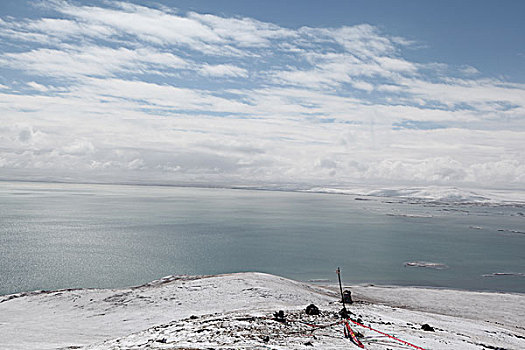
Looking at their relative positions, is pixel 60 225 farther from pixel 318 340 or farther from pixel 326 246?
pixel 318 340

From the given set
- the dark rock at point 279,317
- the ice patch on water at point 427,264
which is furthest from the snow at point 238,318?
the ice patch on water at point 427,264

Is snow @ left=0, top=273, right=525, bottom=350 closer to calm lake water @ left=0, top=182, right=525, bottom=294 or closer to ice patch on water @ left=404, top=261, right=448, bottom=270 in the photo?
calm lake water @ left=0, top=182, right=525, bottom=294

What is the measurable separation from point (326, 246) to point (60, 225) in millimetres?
65639

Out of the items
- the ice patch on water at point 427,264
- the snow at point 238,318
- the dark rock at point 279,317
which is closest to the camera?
the snow at point 238,318

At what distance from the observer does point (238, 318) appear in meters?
17.8

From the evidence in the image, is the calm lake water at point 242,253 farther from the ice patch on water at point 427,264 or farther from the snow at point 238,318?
the snow at point 238,318

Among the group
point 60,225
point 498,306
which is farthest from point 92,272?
point 60,225

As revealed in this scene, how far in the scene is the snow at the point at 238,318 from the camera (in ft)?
48.6

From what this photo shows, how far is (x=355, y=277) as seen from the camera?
1975 inches

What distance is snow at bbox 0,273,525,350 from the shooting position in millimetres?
14805

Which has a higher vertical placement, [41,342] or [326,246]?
[41,342]

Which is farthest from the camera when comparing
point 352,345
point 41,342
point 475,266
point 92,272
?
point 475,266

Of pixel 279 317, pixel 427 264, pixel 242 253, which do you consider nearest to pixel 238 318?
pixel 279 317

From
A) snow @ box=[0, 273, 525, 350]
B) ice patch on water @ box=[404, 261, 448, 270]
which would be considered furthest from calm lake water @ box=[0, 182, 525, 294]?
snow @ box=[0, 273, 525, 350]
